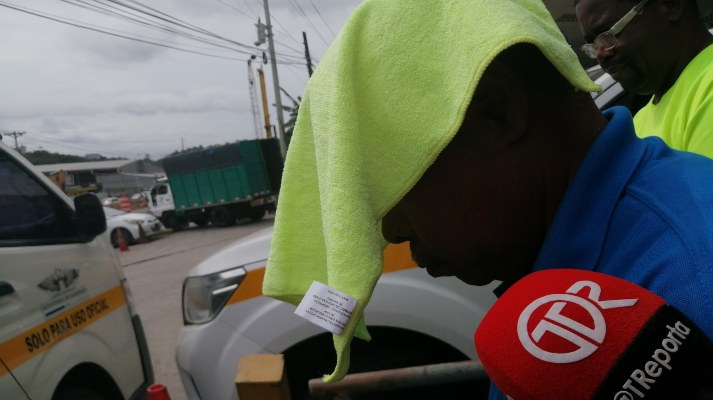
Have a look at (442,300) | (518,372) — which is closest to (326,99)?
(518,372)

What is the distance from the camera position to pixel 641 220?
66 cm

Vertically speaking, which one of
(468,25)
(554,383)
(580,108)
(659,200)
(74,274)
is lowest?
(74,274)

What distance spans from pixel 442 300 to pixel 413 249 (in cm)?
129

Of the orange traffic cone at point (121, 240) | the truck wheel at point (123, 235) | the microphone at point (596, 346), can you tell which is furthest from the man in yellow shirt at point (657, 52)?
the truck wheel at point (123, 235)

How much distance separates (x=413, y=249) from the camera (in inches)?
38.3

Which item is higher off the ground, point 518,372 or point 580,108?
point 580,108

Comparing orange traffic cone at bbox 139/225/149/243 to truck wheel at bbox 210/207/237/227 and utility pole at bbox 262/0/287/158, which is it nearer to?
truck wheel at bbox 210/207/237/227

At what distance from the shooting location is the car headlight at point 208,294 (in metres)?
2.41

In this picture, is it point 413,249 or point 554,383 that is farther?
point 413,249

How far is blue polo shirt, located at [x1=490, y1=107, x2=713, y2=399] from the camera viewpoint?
55 cm

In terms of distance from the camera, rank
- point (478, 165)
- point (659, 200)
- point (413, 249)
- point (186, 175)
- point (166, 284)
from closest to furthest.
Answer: point (659, 200) < point (478, 165) < point (413, 249) < point (166, 284) < point (186, 175)

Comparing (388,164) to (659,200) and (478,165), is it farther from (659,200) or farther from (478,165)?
(659,200)

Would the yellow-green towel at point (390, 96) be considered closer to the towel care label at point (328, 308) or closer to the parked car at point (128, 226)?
the towel care label at point (328, 308)

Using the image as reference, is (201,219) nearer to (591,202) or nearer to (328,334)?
(328,334)
